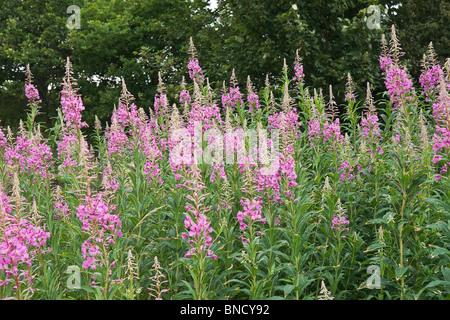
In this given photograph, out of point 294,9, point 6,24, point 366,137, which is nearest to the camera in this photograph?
point 366,137

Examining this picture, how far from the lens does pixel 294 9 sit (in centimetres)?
1409

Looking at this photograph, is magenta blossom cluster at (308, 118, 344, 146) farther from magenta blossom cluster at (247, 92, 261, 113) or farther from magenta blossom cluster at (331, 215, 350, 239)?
magenta blossom cluster at (331, 215, 350, 239)

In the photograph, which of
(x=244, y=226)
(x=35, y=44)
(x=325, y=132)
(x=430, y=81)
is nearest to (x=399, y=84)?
(x=325, y=132)

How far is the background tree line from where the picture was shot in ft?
49.1

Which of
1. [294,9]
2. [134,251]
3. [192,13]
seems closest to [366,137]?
[134,251]

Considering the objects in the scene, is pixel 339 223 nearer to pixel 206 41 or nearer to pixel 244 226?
pixel 244 226

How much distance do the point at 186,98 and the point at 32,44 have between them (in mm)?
24636

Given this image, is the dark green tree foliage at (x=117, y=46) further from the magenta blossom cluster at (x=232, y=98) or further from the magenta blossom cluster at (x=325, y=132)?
the magenta blossom cluster at (x=325, y=132)

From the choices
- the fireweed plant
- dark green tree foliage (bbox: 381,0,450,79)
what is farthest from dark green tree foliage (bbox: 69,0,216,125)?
the fireweed plant

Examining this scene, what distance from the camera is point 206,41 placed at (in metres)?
19.1

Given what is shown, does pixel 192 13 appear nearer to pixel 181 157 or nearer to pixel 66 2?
pixel 66 2

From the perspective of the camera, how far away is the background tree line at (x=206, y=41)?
1495 centimetres

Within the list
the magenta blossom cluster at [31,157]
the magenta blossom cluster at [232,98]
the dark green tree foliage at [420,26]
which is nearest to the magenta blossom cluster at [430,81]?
the magenta blossom cluster at [232,98]

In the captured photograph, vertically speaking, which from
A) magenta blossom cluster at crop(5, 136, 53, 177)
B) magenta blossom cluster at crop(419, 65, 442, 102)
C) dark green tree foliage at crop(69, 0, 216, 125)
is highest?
dark green tree foliage at crop(69, 0, 216, 125)
